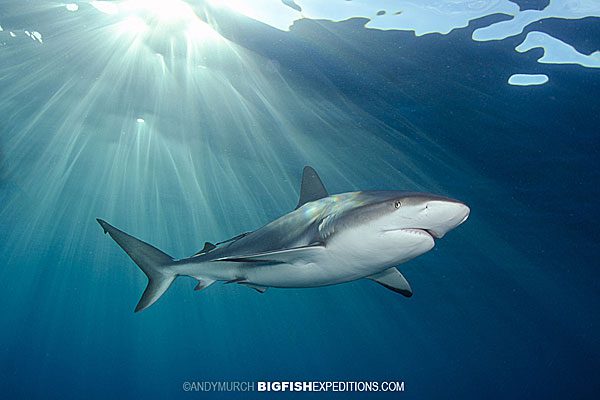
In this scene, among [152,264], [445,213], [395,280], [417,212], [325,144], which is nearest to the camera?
[445,213]

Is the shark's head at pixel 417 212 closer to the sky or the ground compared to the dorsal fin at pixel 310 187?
closer to the sky

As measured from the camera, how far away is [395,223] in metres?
3.07

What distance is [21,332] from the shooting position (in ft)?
433

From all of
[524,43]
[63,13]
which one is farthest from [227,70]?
[524,43]

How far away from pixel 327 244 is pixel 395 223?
0.89 meters

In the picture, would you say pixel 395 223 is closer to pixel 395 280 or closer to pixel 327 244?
pixel 327 244

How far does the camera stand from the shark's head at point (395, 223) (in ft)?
9.00

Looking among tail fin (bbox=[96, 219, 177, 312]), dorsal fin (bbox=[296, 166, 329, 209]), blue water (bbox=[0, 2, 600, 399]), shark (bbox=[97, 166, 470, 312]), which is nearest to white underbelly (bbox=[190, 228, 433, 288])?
shark (bbox=[97, 166, 470, 312])

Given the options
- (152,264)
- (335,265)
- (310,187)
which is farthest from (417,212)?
(152,264)

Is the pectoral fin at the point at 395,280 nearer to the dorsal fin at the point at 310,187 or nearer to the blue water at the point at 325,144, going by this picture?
the dorsal fin at the point at 310,187

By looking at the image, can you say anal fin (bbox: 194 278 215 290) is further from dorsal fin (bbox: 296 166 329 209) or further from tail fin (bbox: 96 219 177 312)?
dorsal fin (bbox: 296 166 329 209)

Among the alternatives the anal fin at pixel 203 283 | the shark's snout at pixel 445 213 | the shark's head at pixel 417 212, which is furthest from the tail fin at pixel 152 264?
the shark's snout at pixel 445 213

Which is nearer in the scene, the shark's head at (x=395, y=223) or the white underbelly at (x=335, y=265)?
the shark's head at (x=395, y=223)

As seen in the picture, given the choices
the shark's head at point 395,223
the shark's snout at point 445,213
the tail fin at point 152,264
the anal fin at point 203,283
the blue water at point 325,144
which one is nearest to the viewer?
the shark's snout at point 445,213
